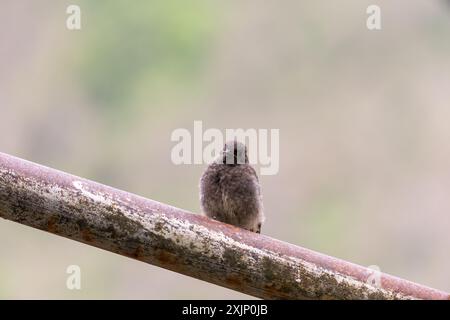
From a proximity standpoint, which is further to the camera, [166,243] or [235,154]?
Answer: [235,154]

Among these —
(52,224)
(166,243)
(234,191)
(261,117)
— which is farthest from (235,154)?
(261,117)

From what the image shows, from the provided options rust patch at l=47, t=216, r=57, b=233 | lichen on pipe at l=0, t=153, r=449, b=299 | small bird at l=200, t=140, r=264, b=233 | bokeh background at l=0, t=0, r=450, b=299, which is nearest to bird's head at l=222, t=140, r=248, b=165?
small bird at l=200, t=140, r=264, b=233

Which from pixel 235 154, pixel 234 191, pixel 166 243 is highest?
pixel 235 154

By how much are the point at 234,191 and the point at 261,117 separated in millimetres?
16159

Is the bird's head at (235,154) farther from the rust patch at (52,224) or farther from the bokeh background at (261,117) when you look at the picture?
the bokeh background at (261,117)

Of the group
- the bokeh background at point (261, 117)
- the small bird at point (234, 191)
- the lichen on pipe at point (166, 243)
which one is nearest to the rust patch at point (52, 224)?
the lichen on pipe at point (166, 243)

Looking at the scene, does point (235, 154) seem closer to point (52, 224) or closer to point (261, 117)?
point (52, 224)

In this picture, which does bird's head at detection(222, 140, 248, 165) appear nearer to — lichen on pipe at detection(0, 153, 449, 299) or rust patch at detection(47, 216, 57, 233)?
lichen on pipe at detection(0, 153, 449, 299)

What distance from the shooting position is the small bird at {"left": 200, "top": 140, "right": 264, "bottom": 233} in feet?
16.6

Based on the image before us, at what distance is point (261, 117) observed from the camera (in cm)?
2119

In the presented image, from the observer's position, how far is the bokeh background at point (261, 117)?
2039cm
